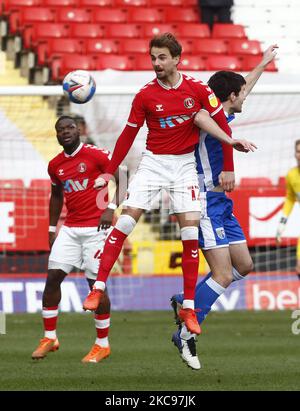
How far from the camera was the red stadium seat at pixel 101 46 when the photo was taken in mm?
20328

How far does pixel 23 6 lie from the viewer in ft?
69.3

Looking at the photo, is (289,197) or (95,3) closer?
(289,197)

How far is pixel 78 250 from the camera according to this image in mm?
10719

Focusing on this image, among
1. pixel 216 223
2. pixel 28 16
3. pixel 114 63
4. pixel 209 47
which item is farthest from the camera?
pixel 209 47

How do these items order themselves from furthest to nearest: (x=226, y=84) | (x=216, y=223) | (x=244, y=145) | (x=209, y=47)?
(x=209, y=47)
(x=226, y=84)
(x=216, y=223)
(x=244, y=145)

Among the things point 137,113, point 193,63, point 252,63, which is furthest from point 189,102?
point 252,63

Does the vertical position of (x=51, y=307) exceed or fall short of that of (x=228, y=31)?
it falls short

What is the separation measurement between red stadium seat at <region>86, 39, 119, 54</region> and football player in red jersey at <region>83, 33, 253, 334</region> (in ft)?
38.6

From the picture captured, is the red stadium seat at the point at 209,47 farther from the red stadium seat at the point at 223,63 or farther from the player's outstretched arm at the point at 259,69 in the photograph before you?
the player's outstretched arm at the point at 259,69

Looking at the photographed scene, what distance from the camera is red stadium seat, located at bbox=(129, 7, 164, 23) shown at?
850 inches

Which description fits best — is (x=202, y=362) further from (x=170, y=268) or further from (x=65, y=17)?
(x=65, y=17)

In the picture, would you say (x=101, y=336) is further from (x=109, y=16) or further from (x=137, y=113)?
(x=109, y=16)

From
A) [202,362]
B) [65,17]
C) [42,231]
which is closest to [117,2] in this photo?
[65,17]

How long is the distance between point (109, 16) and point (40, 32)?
5.77 feet
